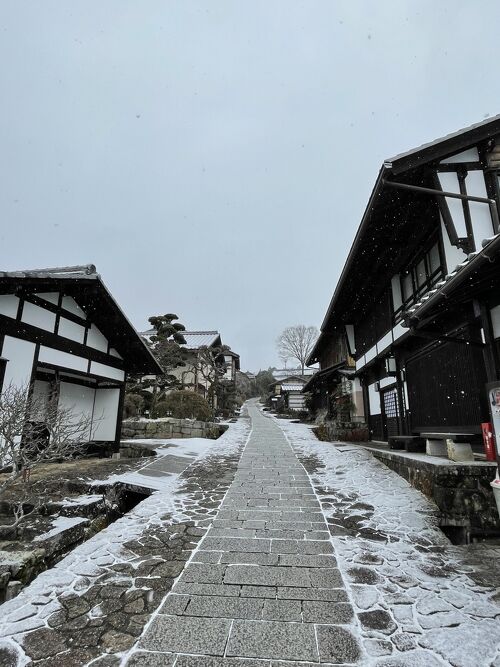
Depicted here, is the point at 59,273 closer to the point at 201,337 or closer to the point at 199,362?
the point at 199,362

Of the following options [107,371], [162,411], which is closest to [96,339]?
[107,371]

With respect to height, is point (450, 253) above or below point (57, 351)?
above

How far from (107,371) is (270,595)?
33.0 ft

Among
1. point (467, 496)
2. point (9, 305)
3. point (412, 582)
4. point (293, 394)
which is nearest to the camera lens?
point (412, 582)

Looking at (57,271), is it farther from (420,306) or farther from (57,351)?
(420,306)

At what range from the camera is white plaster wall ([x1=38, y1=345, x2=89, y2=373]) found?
8.97 metres

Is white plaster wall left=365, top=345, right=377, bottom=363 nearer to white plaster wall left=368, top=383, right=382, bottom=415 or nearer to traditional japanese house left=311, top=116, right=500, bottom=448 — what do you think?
traditional japanese house left=311, top=116, right=500, bottom=448

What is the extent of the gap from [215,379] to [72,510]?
73.8ft

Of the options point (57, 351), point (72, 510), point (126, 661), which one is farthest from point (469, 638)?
point (57, 351)

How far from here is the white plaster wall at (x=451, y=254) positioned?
7196 millimetres

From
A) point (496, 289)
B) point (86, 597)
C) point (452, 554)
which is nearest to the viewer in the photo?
point (86, 597)

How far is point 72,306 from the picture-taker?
1023cm

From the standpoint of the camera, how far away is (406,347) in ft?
33.3

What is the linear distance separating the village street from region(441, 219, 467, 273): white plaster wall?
468 cm
